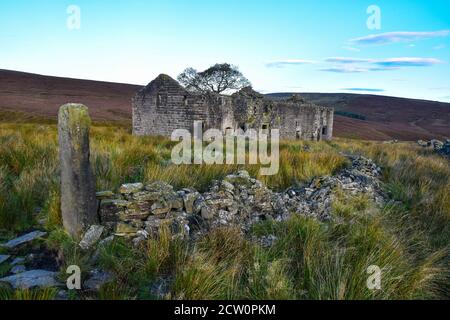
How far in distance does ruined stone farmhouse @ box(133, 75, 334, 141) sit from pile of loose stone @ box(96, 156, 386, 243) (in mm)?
11092

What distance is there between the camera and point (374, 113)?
65.5 meters

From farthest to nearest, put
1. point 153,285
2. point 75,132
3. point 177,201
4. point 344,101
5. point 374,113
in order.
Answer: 1. point 344,101
2. point 374,113
3. point 177,201
4. point 75,132
5. point 153,285

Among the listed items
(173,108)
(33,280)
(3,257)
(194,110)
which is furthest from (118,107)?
(33,280)

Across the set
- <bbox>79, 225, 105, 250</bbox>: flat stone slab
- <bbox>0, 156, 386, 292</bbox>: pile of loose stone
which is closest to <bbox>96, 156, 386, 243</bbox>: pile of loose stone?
<bbox>0, 156, 386, 292</bbox>: pile of loose stone

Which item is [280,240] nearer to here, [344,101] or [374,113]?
[374,113]

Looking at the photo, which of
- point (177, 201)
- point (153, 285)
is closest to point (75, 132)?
point (177, 201)

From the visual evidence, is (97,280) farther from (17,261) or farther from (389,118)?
(389,118)

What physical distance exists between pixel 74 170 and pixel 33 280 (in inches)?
45.5

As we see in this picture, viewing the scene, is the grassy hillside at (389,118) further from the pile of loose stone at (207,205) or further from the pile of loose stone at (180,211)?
the pile of loose stone at (180,211)

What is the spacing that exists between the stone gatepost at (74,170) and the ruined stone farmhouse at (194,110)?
1246 cm

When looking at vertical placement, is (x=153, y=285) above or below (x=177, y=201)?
below

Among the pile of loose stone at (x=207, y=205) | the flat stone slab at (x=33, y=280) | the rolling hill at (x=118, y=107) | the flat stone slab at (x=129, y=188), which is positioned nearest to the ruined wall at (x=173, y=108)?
the rolling hill at (x=118, y=107)
